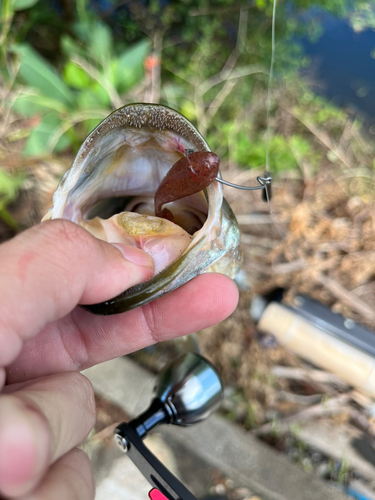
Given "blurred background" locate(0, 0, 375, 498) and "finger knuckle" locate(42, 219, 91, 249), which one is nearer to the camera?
"finger knuckle" locate(42, 219, 91, 249)

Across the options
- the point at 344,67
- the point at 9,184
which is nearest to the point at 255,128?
the point at 344,67

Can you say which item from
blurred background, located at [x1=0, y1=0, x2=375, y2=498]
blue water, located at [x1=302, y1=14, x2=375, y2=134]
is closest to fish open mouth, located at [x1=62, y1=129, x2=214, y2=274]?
blurred background, located at [x1=0, y1=0, x2=375, y2=498]

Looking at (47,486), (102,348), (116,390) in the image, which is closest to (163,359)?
(116,390)

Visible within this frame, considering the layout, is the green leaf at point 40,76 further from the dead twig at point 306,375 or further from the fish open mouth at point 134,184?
the dead twig at point 306,375

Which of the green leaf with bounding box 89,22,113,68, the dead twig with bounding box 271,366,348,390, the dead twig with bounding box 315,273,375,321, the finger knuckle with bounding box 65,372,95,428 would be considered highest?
the green leaf with bounding box 89,22,113,68

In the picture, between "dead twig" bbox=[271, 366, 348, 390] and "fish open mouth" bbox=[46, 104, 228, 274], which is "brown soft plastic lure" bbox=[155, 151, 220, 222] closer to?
"fish open mouth" bbox=[46, 104, 228, 274]

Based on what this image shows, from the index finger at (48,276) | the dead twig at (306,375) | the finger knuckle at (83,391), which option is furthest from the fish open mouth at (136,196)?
the dead twig at (306,375)

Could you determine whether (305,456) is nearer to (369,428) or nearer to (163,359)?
(369,428)
